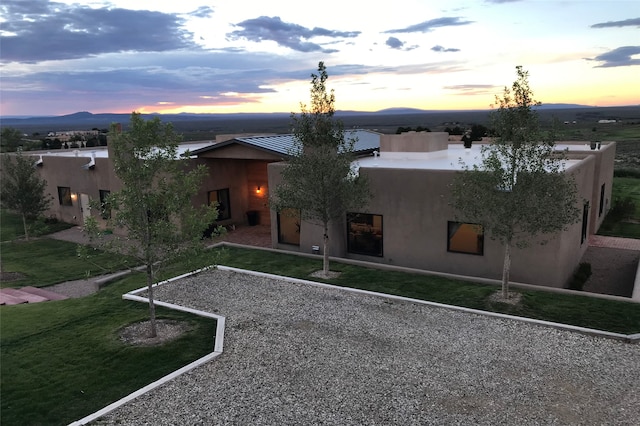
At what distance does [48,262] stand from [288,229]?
35.0 ft

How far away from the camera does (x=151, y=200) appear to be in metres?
10.5

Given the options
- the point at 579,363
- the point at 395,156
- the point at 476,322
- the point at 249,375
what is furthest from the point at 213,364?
the point at 395,156

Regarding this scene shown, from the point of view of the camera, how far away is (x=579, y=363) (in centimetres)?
948

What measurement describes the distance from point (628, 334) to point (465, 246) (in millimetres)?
5668

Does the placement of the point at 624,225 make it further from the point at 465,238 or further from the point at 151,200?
the point at 151,200

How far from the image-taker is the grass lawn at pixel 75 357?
833 centimetres

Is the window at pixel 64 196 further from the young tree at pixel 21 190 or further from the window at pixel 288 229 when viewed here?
the window at pixel 288 229

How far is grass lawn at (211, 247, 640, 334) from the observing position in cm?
1162

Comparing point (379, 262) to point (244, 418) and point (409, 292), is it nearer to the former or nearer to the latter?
point (409, 292)

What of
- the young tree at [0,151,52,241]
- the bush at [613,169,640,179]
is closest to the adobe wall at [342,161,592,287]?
the young tree at [0,151,52,241]

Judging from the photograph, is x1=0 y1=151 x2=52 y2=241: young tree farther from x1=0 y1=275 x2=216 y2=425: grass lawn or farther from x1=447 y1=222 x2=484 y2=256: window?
x1=447 y1=222 x2=484 y2=256: window

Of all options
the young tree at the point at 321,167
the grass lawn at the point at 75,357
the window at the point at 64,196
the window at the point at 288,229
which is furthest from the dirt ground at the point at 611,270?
the window at the point at 64,196

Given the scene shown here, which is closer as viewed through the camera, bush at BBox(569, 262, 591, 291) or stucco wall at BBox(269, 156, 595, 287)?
stucco wall at BBox(269, 156, 595, 287)

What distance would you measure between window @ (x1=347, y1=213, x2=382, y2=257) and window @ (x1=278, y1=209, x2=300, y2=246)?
95.2 inches
